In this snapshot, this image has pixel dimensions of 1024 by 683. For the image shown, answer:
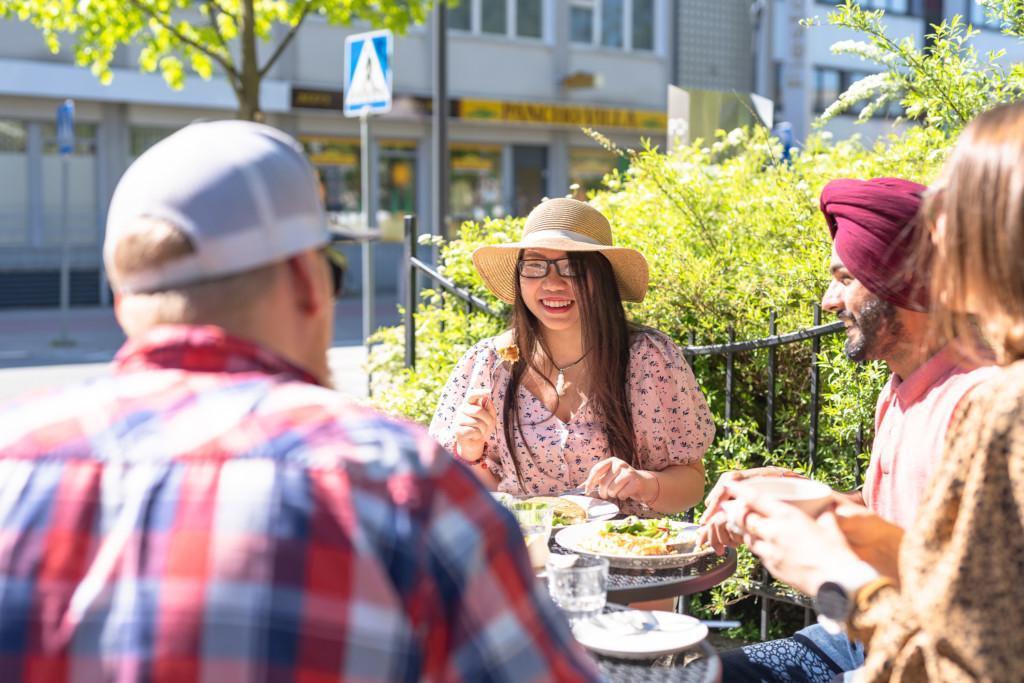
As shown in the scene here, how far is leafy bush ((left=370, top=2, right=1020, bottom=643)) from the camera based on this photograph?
414 cm

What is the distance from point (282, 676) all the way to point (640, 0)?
29291 millimetres

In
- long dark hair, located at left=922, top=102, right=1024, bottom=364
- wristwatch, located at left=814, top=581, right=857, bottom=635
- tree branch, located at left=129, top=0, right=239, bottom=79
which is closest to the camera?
long dark hair, located at left=922, top=102, right=1024, bottom=364

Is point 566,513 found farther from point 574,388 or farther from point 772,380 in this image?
point 772,380

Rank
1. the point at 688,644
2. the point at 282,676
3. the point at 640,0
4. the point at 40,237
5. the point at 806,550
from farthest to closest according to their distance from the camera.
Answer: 1. the point at 640,0
2. the point at 40,237
3. the point at 688,644
4. the point at 806,550
5. the point at 282,676

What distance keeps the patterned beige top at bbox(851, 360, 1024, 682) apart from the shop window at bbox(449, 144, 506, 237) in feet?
79.2

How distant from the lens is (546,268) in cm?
385

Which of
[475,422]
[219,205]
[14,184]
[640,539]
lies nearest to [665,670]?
[640,539]

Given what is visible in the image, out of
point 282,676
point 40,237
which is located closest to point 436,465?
point 282,676

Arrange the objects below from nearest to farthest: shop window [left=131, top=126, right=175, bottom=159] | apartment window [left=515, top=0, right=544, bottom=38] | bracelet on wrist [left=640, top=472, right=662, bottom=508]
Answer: bracelet on wrist [left=640, top=472, right=662, bottom=508], shop window [left=131, top=126, right=175, bottom=159], apartment window [left=515, top=0, right=544, bottom=38]

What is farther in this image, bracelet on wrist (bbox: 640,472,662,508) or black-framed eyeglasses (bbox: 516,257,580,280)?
black-framed eyeglasses (bbox: 516,257,580,280)

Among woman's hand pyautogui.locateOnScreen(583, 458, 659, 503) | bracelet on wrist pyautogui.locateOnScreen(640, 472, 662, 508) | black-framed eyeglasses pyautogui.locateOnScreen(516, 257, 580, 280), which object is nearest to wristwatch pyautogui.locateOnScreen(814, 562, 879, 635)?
woman's hand pyautogui.locateOnScreen(583, 458, 659, 503)

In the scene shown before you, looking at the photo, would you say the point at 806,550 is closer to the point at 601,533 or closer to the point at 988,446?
the point at 988,446

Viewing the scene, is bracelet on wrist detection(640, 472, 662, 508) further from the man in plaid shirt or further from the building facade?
the building facade

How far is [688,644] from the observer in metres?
2.13
